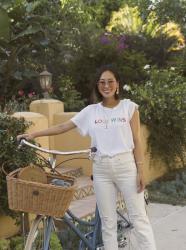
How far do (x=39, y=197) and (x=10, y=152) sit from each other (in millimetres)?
1662

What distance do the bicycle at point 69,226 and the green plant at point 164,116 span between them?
416 cm

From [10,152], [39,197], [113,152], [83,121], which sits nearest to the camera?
[39,197]

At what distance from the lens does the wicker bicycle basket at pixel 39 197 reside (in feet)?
10.7

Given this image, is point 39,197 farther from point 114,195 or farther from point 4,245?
point 4,245

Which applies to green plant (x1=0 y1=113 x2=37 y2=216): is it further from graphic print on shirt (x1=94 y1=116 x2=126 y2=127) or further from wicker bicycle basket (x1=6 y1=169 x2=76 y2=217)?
wicker bicycle basket (x1=6 y1=169 x2=76 y2=217)

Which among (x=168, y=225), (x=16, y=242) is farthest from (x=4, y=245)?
(x=168, y=225)

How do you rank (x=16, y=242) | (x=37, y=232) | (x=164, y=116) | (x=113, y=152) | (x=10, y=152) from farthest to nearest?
(x=164, y=116) < (x=10, y=152) < (x=16, y=242) < (x=113, y=152) < (x=37, y=232)

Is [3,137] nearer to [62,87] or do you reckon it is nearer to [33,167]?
[33,167]

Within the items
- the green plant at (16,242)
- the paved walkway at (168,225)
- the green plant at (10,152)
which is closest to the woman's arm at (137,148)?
the green plant at (10,152)

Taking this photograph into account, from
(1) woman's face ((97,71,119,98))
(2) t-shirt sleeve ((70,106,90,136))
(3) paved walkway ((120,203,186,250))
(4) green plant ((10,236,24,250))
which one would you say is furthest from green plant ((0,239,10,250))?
(1) woman's face ((97,71,119,98))

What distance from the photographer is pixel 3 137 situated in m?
4.82

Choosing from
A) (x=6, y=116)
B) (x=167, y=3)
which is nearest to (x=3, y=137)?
(x=6, y=116)

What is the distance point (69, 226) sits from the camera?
3873mm

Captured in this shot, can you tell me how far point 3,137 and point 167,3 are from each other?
539 inches
